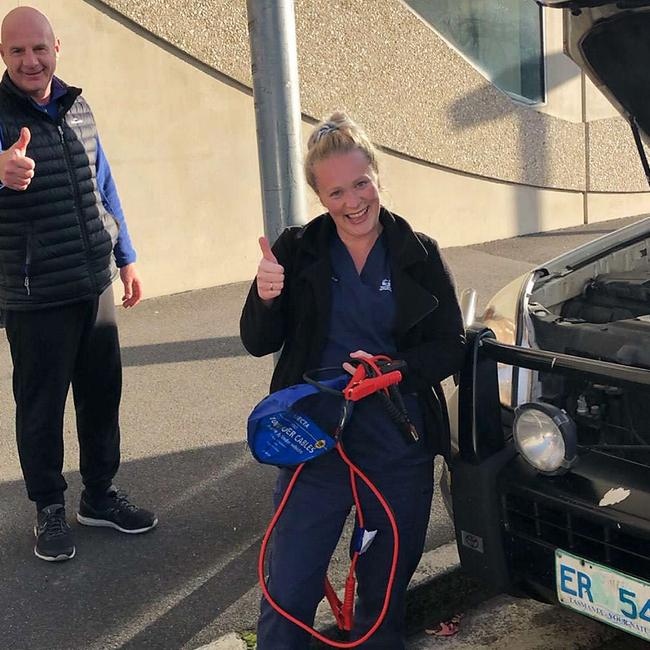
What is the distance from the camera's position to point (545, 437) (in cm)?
247

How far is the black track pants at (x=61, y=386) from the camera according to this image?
3.35 m

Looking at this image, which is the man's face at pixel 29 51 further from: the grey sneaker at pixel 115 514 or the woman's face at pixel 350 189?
the grey sneaker at pixel 115 514

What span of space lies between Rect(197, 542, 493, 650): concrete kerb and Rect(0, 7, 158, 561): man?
1.13m

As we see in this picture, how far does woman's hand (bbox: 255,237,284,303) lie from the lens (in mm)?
2385

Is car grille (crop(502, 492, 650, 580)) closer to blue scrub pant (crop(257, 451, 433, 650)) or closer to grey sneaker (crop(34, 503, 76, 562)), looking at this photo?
blue scrub pant (crop(257, 451, 433, 650))

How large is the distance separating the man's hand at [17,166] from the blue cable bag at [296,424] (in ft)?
3.84

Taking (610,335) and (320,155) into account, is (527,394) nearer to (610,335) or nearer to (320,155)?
(610,335)

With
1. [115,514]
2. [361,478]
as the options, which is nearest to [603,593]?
[361,478]

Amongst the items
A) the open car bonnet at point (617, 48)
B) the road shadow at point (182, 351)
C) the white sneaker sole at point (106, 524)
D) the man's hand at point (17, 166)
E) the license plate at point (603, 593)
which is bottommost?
the white sneaker sole at point (106, 524)

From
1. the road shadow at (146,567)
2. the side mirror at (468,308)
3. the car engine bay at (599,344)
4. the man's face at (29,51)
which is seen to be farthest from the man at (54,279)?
the car engine bay at (599,344)

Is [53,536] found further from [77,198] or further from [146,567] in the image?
[77,198]

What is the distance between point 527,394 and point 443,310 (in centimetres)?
50

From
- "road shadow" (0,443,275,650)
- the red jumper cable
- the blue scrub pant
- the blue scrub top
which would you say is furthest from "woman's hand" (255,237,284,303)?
"road shadow" (0,443,275,650)

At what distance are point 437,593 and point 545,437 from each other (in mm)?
1002
